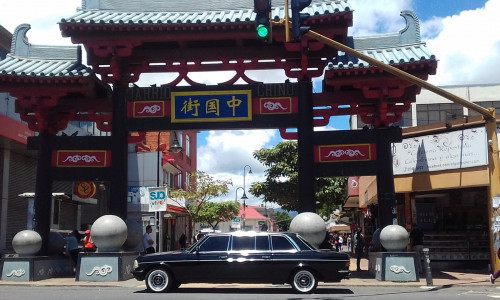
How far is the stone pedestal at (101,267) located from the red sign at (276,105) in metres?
5.98

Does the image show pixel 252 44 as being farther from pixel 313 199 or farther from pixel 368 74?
pixel 313 199

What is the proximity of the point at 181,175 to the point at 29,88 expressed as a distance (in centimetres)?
3335

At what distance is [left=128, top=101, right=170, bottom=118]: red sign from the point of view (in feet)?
55.9

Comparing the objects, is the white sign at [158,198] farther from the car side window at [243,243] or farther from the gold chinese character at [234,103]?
the car side window at [243,243]

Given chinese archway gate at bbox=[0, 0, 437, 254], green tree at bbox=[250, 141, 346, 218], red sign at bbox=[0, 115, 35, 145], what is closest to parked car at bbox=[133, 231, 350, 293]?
chinese archway gate at bbox=[0, 0, 437, 254]

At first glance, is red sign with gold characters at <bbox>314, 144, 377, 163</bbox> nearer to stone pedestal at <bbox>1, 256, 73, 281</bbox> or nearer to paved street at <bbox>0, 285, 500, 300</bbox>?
paved street at <bbox>0, 285, 500, 300</bbox>

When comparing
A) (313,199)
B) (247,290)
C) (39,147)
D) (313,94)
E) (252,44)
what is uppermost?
(252,44)

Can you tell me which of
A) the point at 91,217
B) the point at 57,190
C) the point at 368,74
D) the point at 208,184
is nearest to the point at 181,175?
the point at 208,184

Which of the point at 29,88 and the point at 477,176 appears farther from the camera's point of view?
the point at 477,176

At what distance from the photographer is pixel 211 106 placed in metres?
16.9

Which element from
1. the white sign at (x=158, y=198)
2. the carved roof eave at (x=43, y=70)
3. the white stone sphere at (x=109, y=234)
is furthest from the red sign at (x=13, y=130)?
the white stone sphere at (x=109, y=234)

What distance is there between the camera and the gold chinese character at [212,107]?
16.9m

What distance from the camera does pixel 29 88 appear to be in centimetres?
1673

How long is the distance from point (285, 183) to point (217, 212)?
23.9 metres
